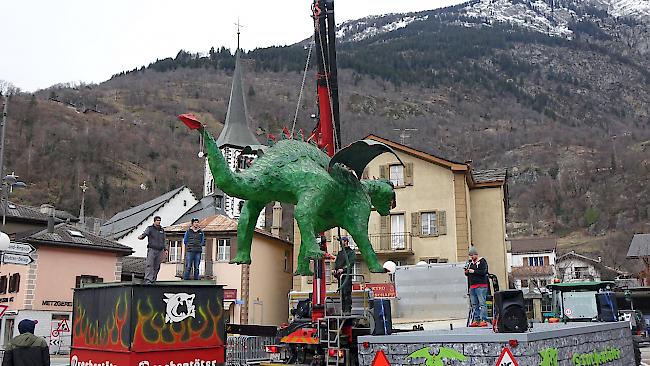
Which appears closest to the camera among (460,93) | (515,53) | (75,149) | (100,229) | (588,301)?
(588,301)

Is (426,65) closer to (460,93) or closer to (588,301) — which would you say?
(460,93)

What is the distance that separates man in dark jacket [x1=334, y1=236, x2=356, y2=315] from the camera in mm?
10750

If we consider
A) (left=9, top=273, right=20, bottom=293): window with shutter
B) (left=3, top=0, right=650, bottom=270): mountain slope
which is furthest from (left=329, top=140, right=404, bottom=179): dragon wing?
(left=3, top=0, right=650, bottom=270): mountain slope

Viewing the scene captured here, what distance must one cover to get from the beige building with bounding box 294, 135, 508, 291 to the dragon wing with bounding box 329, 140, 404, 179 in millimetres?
19392

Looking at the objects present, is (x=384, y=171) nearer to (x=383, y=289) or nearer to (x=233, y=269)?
(x=383, y=289)

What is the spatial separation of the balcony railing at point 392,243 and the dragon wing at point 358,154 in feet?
68.1

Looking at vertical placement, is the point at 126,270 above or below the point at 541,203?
below

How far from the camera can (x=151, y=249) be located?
11.4 metres

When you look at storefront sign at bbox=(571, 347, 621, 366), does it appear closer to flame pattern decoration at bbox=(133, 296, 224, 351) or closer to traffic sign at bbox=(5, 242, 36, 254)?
flame pattern decoration at bbox=(133, 296, 224, 351)

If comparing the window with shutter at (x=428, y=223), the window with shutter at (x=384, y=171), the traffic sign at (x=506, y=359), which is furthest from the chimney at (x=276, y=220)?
the traffic sign at (x=506, y=359)

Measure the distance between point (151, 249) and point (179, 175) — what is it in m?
97.5

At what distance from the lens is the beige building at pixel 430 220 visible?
3100cm

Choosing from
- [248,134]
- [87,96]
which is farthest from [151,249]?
[87,96]

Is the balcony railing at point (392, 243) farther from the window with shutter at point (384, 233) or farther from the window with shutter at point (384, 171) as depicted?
the window with shutter at point (384, 171)
